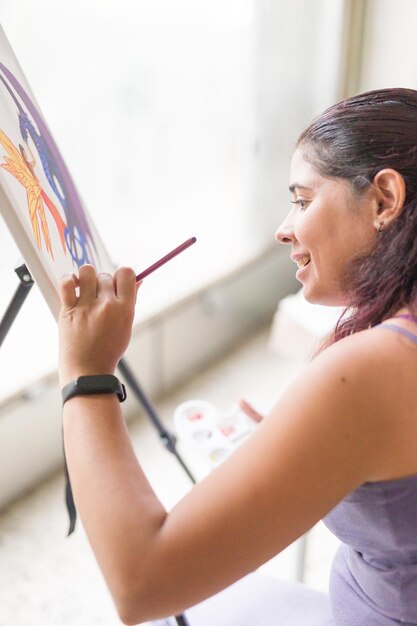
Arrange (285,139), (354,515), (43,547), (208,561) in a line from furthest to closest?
(285,139) → (43,547) → (354,515) → (208,561)

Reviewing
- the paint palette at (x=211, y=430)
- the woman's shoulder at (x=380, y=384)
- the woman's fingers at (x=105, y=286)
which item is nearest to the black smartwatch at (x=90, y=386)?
the woman's fingers at (x=105, y=286)

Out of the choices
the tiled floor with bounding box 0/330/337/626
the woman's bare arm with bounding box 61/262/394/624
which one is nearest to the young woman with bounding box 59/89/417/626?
the woman's bare arm with bounding box 61/262/394/624

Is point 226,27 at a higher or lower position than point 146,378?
higher

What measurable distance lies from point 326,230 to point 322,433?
0.98 feet

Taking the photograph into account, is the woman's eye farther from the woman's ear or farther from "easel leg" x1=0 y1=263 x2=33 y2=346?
"easel leg" x1=0 y1=263 x2=33 y2=346

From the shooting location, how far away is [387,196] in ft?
2.81

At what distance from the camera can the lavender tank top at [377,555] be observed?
81 cm

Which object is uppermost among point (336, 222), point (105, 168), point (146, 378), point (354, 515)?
point (336, 222)

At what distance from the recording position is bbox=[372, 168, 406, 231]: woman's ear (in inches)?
33.0

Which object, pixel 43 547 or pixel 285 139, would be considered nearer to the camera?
pixel 43 547

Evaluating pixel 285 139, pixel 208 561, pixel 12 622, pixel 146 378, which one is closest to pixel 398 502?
pixel 208 561

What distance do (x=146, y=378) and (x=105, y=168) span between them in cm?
77

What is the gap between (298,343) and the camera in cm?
241

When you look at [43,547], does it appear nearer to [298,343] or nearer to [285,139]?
[298,343]
